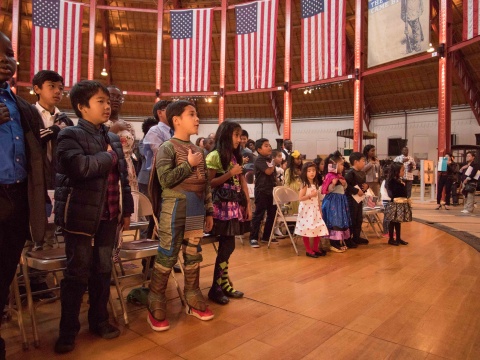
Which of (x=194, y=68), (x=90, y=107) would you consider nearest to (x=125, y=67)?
(x=194, y=68)

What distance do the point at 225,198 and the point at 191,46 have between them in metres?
11.4

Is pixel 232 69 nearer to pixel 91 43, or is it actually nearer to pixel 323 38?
pixel 91 43

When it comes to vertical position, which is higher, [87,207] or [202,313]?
[87,207]

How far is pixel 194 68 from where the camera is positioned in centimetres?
1316

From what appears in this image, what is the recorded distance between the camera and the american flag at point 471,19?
8242 mm

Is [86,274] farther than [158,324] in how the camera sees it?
No

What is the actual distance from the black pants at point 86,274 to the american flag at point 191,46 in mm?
11714

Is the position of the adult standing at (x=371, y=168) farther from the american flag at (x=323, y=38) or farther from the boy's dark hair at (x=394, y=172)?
the american flag at (x=323, y=38)

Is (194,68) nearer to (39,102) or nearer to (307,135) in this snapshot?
(307,135)

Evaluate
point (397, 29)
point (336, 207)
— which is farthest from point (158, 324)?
point (397, 29)

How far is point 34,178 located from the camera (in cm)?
163

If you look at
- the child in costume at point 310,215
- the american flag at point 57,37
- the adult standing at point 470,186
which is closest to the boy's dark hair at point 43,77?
the child in costume at point 310,215

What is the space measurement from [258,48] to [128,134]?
9.94 m

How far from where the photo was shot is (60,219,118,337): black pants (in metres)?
1.91
